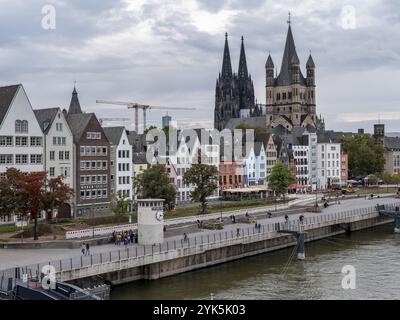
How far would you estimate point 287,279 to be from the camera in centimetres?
4634

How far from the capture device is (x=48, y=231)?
55.2 metres

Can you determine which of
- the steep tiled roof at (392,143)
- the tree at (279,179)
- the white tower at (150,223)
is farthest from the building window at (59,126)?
the steep tiled roof at (392,143)

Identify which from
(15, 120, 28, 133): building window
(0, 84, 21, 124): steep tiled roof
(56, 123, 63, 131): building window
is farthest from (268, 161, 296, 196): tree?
(0, 84, 21, 124): steep tiled roof

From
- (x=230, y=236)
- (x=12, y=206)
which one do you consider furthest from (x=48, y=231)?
(x=230, y=236)

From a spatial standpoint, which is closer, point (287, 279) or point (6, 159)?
point (287, 279)

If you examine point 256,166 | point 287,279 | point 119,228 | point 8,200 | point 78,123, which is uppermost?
point 78,123

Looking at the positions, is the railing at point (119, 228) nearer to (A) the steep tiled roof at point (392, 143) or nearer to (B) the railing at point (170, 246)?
(B) the railing at point (170, 246)

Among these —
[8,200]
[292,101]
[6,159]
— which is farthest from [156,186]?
[292,101]

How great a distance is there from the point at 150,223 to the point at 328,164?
4046 inches

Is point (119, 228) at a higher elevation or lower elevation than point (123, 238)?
higher

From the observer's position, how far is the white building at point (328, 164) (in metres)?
146

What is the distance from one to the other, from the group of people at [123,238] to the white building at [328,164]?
98.8 meters

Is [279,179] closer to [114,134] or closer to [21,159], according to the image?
[114,134]

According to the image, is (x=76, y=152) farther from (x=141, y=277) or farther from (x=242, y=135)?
(x=242, y=135)
